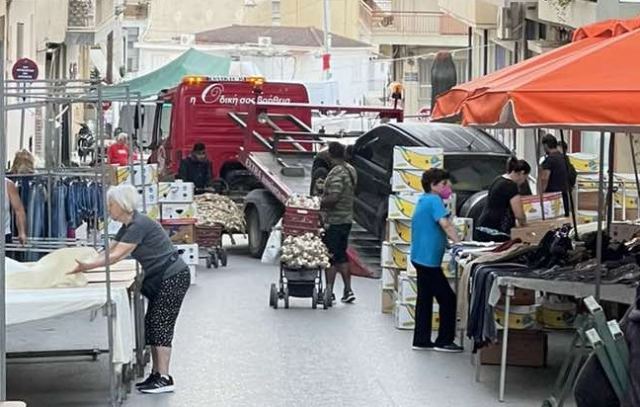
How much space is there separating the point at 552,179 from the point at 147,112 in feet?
48.8

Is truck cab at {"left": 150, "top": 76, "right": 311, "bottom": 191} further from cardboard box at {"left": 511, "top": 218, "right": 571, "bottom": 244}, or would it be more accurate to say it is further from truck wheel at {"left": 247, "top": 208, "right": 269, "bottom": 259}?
cardboard box at {"left": 511, "top": 218, "right": 571, "bottom": 244}

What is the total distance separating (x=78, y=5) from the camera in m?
39.9

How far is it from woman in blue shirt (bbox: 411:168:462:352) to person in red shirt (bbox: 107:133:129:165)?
11.5 m

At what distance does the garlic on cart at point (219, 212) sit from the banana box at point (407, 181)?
5.55m

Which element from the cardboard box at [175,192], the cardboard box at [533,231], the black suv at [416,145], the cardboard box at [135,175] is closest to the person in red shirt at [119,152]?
the black suv at [416,145]

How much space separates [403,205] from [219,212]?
247 inches

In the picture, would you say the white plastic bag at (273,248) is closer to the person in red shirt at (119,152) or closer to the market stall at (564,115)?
the person in red shirt at (119,152)

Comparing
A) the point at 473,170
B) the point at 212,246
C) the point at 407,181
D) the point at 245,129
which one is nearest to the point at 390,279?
the point at 407,181

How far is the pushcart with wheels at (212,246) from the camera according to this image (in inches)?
805

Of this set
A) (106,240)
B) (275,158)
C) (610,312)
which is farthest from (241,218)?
(106,240)

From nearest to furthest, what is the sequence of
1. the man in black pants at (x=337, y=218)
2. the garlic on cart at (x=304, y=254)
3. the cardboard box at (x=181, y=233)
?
1. the garlic on cart at (x=304, y=254)
2. the man in black pants at (x=337, y=218)
3. the cardboard box at (x=181, y=233)

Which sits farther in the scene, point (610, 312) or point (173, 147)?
point (173, 147)

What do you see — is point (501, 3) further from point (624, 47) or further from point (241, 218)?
point (624, 47)

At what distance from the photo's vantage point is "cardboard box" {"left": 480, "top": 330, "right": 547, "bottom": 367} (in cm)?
1204
